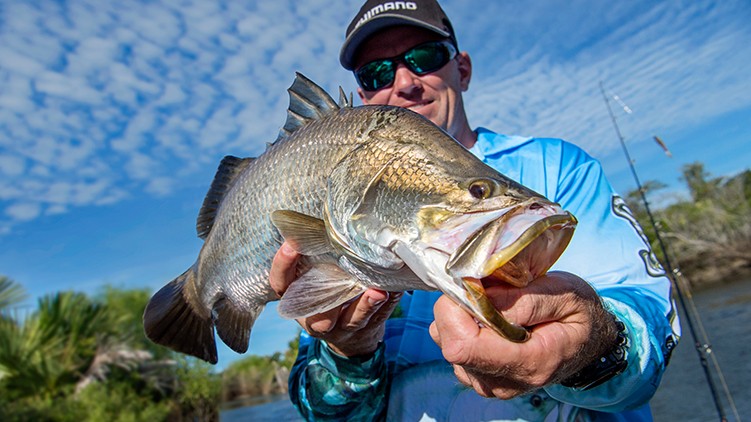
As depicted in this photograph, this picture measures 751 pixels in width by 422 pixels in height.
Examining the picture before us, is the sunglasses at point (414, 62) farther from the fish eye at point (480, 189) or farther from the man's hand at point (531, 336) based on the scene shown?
the man's hand at point (531, 336)

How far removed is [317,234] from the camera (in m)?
1.88

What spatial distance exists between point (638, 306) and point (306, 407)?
1.64 metres

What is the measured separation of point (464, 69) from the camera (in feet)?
12.0

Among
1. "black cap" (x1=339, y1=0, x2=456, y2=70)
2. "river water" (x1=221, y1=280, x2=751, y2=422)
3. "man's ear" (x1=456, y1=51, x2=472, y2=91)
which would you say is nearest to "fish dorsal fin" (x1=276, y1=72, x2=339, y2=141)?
"black cap" (x1=339, y1=0, x2=456, y2=70)

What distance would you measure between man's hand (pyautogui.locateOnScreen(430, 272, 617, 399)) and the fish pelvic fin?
1824 millimetres

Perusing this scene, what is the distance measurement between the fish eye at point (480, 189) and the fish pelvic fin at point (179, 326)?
1.89 meters

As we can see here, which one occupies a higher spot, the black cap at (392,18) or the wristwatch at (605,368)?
the black cap at (392,18)

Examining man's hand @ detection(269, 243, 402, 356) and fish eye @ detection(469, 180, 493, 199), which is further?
man's hand @ detection(269, 243, 402, 356)

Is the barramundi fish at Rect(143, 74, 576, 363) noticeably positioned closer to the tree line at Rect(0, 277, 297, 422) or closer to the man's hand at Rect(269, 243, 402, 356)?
the man's hand at Rect(269, 243, 402, 356)

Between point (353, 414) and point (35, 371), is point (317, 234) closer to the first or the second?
point (353, 414)

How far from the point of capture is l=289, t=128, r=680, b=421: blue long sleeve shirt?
79.3 inches

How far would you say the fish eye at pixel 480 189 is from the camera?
4.32 ft

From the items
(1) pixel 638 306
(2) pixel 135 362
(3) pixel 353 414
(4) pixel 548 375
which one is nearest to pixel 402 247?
(4) pixel 548 375

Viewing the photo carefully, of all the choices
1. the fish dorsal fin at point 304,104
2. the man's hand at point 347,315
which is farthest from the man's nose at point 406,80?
the man's hand at point 347,315
